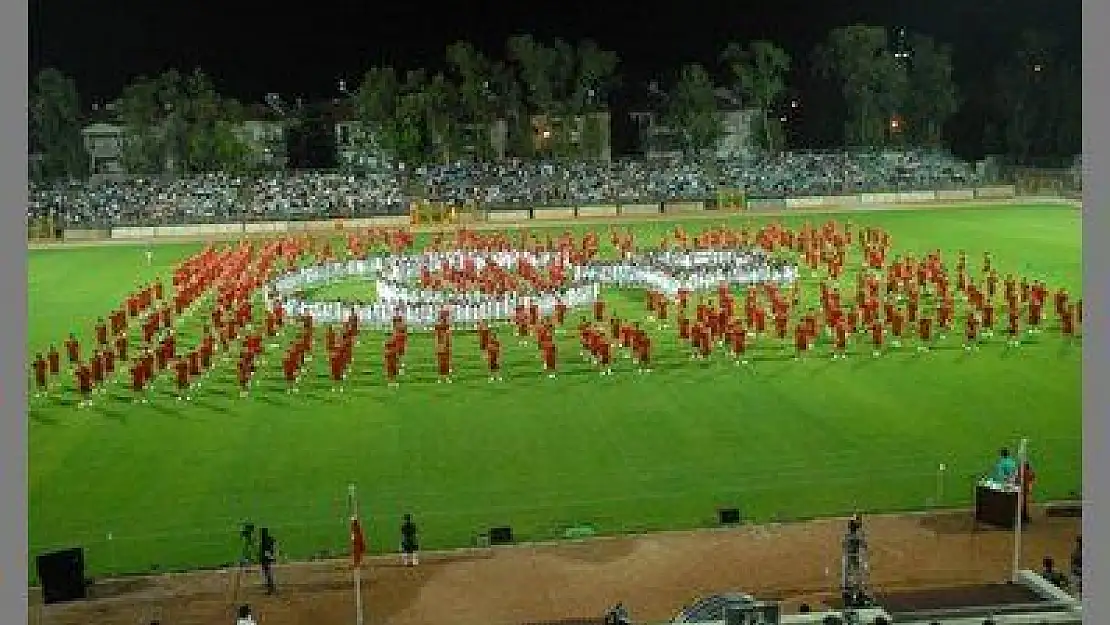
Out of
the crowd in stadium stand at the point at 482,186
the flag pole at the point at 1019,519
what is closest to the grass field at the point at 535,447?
the flag pole at the point at 1019,519

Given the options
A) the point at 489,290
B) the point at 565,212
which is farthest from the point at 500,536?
the point at 565,212

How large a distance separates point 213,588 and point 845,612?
726cm

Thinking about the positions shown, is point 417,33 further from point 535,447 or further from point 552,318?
point 535,447

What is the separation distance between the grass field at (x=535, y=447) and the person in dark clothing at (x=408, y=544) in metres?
0.55

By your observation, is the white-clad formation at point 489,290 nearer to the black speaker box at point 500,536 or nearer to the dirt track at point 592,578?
the black speaker box at point 500,536

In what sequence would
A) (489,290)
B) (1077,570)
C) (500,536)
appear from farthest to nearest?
(489,290)
(500,536)
(1077,570)

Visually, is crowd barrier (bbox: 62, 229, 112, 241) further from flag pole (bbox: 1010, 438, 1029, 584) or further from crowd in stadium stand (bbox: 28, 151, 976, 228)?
flag pole (bbox: 1010, 438, 1029, 584)

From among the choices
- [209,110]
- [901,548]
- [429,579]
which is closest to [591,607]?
[429,579]

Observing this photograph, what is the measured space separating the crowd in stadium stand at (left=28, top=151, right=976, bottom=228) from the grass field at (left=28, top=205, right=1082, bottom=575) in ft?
101

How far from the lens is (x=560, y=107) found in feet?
230

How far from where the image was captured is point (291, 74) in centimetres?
8494

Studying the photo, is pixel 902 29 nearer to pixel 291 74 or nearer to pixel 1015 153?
pixel 1015 153

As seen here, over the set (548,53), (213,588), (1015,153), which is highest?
(548,53)

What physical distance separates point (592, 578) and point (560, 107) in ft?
188
